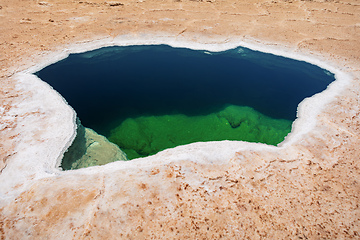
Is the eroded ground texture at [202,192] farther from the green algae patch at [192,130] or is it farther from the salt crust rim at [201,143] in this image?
the green algae patch at [192,130]

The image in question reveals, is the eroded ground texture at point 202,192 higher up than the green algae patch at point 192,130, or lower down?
higher up

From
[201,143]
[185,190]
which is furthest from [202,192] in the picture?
[201,143]

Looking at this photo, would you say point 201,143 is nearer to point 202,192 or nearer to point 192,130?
point 202,192

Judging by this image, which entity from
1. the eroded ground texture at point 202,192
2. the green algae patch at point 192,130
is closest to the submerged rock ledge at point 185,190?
the eroded ground texture at point 202,192

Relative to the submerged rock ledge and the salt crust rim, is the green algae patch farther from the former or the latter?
the submerged rock ledge

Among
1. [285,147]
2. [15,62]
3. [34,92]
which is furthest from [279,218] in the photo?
[15,62]
